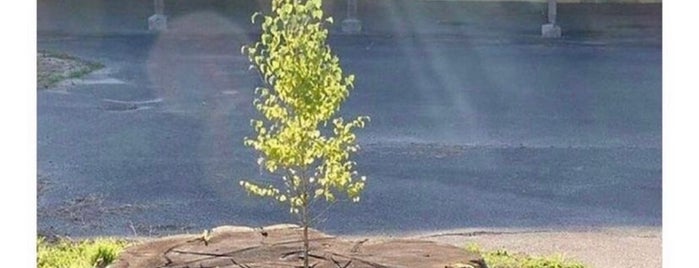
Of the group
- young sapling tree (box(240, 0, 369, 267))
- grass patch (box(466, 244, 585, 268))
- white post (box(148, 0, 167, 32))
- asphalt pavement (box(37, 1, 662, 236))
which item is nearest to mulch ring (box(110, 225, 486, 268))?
young sapling tree (box(240, 0, 369, 267))

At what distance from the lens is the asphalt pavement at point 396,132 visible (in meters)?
7.30

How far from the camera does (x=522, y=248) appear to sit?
6.55 metres

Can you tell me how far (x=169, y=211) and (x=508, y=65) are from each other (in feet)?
27.6

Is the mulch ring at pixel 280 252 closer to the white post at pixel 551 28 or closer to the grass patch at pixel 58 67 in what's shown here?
the grass patch at pixel 58 67

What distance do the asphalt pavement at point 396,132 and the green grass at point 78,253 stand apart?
28 centimetres

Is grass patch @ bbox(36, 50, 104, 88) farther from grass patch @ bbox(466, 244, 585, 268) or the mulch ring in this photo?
the mulch ring

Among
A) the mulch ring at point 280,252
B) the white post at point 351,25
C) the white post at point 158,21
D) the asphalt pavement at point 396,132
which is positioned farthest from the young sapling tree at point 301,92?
the white post at point 158,21

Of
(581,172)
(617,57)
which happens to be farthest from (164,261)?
(617,57)

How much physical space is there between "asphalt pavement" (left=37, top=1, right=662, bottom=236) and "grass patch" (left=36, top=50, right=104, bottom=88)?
0.23 m

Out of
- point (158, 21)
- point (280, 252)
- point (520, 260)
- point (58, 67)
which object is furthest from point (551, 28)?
point (280, 252)

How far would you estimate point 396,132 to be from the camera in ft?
32.8

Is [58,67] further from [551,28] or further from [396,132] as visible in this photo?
[551,28]

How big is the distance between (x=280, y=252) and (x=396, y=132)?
478 centimetres

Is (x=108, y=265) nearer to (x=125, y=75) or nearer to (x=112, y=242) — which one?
(x=112, y=242)
